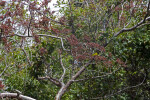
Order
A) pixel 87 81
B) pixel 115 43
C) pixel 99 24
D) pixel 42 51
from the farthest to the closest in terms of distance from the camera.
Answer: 1. pixel 99 24
2. pixel 87 81
3. pixel 115 43
4. pixel 42 51

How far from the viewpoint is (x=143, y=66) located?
3.63 metres

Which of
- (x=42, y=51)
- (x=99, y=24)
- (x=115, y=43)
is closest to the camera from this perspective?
(x=42, y=51)

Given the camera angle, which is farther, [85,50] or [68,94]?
[68,94]

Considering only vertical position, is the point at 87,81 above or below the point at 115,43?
below

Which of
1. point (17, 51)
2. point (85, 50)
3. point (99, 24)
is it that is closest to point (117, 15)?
point (99, 24)

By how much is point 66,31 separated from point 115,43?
94 cm

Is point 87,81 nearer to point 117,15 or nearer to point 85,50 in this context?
point 85,50

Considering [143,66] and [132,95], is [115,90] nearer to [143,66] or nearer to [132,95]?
[132,95]

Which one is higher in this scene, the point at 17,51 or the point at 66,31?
the point at 66,31

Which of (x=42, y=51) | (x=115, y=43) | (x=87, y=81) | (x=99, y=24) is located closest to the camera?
(x=42, y=51)

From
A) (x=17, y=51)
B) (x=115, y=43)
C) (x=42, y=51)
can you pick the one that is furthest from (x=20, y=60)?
(x=115, y=43)

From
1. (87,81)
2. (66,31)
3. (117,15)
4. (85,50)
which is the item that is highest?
(117,15)

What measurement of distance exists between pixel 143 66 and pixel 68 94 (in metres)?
1.50

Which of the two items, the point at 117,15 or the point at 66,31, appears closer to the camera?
the point at 66,31
